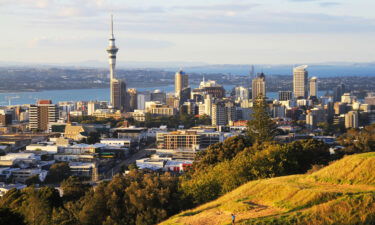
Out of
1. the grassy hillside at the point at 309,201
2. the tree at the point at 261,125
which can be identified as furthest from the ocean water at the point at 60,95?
the grassy hillside at the point at 309,201

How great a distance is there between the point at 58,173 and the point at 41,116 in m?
24.9

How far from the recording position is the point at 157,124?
56.3 m

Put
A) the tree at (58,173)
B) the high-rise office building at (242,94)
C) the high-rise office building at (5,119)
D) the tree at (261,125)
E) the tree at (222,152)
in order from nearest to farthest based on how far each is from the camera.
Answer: the tree at (222,152)
the tree at (261,125)
the tree at (58,173)
the high-rise office building at (5,119)
the high-rise office building at (242,94)

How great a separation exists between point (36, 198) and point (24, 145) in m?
27.5

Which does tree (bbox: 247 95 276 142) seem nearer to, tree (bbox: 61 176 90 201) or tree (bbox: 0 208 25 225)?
tree (bbox: 61 176 90 201)

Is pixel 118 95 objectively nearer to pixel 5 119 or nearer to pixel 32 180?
pixel 5 119

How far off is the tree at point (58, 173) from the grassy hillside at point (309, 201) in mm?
18661

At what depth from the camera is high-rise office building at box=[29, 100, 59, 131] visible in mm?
54625

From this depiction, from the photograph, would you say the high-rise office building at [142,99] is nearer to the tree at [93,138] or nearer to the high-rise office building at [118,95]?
the high-rise office building at [118,95]

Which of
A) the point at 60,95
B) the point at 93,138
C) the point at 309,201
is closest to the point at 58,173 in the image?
the point at 93,138

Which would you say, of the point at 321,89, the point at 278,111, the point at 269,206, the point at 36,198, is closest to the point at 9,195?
the point at 36,198

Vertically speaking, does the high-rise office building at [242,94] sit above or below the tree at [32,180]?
above

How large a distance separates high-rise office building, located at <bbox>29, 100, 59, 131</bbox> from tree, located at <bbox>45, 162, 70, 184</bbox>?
935 inches

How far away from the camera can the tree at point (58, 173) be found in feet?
99.6
